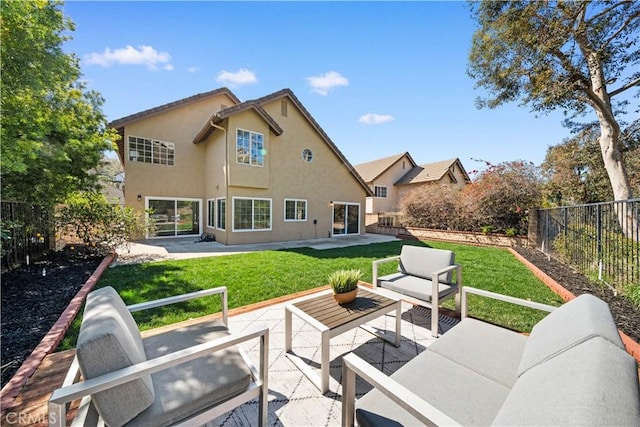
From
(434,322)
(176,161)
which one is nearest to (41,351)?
(434,322)

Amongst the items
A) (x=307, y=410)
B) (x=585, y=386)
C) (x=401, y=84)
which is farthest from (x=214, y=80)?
(x=585, y=386)

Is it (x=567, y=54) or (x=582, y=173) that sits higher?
(x=567, y=54)

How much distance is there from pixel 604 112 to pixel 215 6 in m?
14.0

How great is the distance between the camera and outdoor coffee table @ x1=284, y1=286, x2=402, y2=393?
2654 millimetres

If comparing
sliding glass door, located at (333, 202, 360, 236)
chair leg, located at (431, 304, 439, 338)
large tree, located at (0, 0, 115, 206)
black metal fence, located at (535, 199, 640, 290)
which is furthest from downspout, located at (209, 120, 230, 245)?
black metal fence, located at (535, 199, 640, 290)

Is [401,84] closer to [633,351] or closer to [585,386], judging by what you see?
[633,351]

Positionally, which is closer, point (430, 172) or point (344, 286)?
point (344, 286)

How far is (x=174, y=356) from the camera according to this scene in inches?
68.6

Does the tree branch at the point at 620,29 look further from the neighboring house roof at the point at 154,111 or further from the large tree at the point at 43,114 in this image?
the neighboring house roof at the point at 154,111

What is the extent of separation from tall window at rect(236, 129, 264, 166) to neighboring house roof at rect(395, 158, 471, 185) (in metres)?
16.4

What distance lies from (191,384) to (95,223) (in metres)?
8.84

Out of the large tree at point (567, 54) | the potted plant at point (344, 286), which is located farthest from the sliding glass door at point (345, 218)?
the potted plant at point (344, 286)

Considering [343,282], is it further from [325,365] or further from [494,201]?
[494,201]

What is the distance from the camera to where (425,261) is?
15.5 ft
